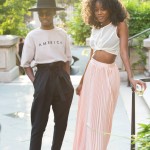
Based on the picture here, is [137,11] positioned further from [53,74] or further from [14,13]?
[53,74]

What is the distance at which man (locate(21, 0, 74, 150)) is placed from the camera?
4.41m

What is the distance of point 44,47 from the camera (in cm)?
439

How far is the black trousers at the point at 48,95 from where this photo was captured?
4.45m

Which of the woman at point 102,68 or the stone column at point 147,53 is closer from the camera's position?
the woman at point 102,68

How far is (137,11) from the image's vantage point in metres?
11.4

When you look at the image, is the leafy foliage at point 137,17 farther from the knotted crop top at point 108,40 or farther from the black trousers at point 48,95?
the knotted crop top at point 108,40

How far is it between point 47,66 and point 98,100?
645 millimetres

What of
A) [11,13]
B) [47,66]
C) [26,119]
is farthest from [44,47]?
[11,13]

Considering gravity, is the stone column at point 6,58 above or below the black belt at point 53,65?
below

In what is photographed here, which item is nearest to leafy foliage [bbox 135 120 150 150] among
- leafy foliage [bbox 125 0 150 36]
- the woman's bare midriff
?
the woman's bare midriff

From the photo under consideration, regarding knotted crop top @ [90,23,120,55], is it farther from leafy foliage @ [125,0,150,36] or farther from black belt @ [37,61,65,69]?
leafy foliage @ [125,0,150,36]

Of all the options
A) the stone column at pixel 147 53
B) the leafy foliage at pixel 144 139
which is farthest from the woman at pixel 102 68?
the stone column at pixel 147 53

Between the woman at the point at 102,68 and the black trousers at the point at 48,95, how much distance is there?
270mm

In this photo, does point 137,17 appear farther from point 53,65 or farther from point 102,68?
point 102,68
